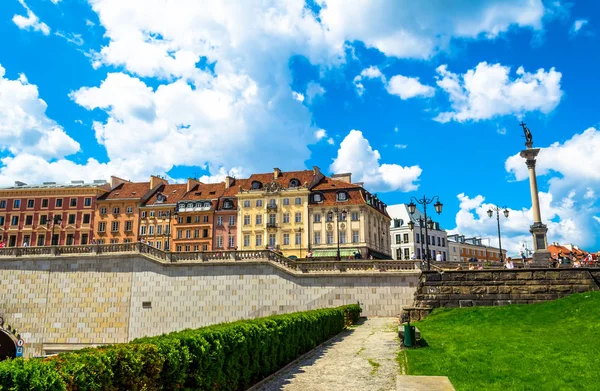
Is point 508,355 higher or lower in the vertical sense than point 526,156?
lower

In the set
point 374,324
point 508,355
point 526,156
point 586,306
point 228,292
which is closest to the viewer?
point 508,355

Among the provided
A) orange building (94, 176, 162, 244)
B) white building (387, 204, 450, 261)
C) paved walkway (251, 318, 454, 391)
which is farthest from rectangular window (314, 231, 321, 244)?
paved walkway (251, 318, 454, 391)

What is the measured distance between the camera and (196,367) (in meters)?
9.93

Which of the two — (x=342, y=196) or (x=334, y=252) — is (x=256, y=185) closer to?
(x=342, y=196)

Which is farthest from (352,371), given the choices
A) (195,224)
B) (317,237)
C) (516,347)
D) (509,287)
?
(195,224)

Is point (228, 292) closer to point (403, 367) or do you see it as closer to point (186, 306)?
point (186, 306)

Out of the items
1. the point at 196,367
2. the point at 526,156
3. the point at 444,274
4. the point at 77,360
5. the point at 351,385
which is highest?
the point at 526,156

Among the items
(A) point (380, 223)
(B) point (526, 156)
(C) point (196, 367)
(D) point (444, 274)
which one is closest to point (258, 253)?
(D) point (444, 274)

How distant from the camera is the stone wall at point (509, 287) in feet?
90.4

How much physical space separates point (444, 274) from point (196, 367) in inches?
896

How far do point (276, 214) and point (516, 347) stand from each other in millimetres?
53065

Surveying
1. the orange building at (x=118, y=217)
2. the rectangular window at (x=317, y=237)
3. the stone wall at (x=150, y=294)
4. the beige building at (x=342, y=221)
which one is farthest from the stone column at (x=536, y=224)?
the orange building at (x=118, y=217)

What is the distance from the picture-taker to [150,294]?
38.6 metres

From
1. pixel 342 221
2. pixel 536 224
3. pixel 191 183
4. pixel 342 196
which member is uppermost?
pixel 191 183
